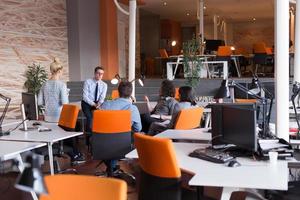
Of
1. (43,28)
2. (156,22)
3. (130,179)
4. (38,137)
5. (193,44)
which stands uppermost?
(156,22)

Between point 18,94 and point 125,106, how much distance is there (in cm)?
565

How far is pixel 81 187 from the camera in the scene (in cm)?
195

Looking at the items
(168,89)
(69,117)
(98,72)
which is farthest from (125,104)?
(98,72)

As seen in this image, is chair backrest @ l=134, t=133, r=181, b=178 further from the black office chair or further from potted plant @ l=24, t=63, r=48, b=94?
potted plant @ l=24, t=63, r=48, b=94

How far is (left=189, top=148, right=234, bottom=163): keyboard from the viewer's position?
2.91 metres

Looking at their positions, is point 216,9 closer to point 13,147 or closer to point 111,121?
point 111,121

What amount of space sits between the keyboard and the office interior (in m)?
0.01

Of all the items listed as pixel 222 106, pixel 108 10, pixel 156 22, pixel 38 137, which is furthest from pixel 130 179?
pixel 156 22

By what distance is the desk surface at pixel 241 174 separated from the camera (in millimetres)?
2402

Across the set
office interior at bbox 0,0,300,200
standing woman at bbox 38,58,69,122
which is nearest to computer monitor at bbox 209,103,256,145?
office interior at bbox 0,0,300,200

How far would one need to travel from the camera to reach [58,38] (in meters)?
11.4

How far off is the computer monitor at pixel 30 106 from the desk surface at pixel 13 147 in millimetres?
566

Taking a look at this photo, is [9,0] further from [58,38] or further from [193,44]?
[193,44]

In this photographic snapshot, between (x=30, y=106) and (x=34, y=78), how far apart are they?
5.63 metres
